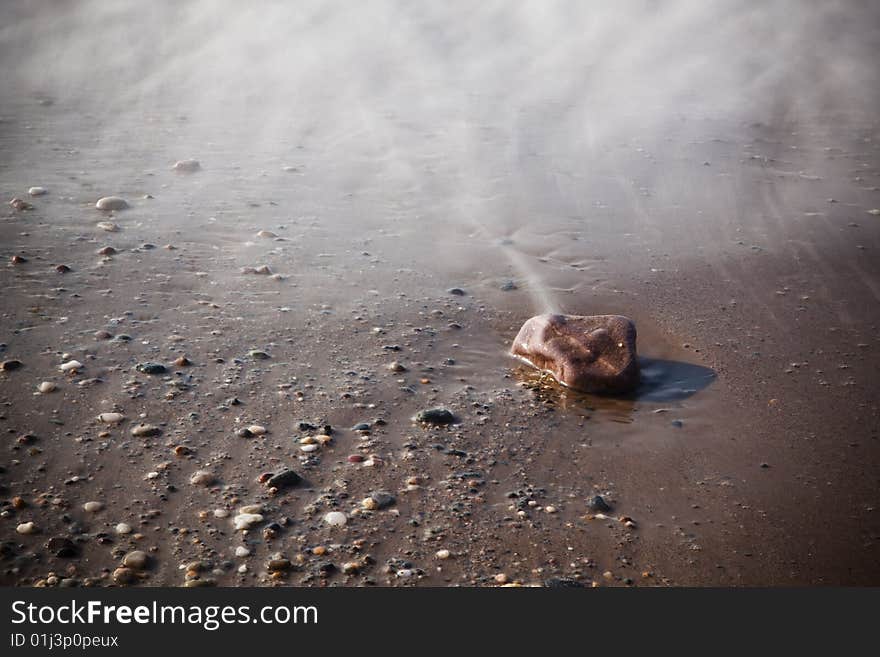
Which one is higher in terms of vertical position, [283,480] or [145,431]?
[145,431]

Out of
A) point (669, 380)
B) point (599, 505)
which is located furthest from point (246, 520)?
point (669, 380)

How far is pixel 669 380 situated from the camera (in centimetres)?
384

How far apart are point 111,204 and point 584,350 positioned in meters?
3.34

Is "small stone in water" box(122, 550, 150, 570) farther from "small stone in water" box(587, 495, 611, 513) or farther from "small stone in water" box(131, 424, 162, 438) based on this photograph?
"small stone in water" box(587, 495, 611, 513)

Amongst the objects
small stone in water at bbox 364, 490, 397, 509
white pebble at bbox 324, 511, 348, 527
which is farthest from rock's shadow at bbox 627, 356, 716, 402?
white pebble at bbox 324, 511, 348, 527

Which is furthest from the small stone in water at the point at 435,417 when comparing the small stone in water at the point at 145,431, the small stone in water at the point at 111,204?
the small stone in water at the point at 111,204

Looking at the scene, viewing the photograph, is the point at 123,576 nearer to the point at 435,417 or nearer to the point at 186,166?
the point at 435,417

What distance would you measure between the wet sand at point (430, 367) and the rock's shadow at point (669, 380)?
0.06 feet

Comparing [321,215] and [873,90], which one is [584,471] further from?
[873,90]

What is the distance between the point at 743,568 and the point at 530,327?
1573 millimetres

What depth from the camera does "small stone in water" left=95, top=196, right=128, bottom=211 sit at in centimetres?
541

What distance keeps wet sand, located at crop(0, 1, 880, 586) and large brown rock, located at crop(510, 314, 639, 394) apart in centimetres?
9

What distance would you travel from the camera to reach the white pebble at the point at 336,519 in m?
2.84

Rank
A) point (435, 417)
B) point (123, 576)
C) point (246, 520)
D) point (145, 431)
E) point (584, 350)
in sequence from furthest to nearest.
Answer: point (584, 350), point (435, 417), point (145, 431), point (246, 520), point (123, 576)
